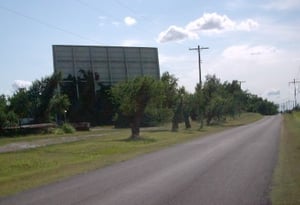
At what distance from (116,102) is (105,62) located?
110 ft

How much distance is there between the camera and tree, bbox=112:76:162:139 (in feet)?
142

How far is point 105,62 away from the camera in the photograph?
257 feet

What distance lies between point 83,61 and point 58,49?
4.94 metres

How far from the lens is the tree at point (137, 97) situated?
43250 mm

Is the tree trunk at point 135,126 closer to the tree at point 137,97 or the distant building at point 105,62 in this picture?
the tree at point 137,97

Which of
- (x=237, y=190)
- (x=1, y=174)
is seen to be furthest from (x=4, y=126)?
(x=237, y=190)

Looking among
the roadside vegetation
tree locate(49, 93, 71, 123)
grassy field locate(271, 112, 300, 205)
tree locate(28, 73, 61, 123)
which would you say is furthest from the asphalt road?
tree locate(28, 73, 61, 123)

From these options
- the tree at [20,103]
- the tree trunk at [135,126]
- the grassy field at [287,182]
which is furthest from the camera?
the tree at [20,103]

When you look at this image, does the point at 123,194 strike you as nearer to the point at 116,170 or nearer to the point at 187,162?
the point at 116,170

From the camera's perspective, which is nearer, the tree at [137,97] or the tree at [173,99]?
the tree at [137,97]

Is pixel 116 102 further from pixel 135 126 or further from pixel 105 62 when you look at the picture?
pixel 105 62

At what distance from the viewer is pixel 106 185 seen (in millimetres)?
14695

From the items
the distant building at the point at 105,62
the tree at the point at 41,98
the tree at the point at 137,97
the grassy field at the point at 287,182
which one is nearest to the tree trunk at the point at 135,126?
the tree at the point at 137,97

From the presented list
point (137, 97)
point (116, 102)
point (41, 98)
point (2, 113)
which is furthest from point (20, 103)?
point (137, 97)
